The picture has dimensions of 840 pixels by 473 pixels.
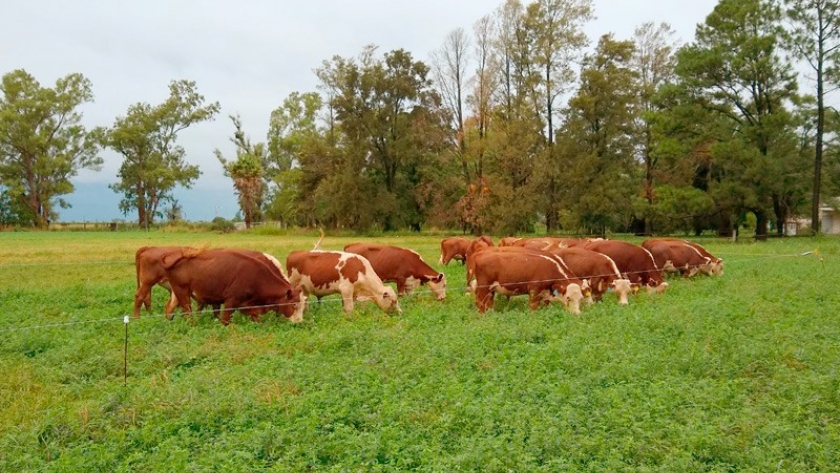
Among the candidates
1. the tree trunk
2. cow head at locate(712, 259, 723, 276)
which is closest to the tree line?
the tree trunk

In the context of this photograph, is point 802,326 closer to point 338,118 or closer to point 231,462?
point 231,462

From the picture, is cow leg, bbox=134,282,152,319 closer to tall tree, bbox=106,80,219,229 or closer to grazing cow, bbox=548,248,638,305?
grazing cow, bbox=548,248,638,305

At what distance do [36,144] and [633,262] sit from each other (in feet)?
225

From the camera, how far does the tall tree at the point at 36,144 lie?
64500 millimetres

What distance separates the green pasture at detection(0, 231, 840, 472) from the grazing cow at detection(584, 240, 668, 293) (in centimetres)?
347

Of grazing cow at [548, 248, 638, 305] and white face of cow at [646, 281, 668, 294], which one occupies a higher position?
grazing cow at [548, 248, 638, 305]

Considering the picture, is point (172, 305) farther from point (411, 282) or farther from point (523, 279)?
point (523, 279)

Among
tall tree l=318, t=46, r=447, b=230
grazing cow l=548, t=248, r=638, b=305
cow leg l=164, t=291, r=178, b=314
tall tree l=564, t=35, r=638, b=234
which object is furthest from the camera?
tall tree l=318, t=46, r=447, b=230

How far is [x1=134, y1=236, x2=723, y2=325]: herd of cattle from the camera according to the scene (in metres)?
10.4

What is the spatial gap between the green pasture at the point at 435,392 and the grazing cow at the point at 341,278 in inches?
30.7

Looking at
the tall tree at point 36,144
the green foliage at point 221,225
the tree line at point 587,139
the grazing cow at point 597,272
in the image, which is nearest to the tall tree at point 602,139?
the tree line at point 587,139

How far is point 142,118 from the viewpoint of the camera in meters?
70.6

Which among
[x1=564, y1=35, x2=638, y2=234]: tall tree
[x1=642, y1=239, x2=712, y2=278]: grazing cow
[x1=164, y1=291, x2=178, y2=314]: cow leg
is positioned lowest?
[x1=164, y1=291, x2=178, y2=314]: cow leg

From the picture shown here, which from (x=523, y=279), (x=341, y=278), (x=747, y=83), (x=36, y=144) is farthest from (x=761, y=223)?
(x=36, y=144)
